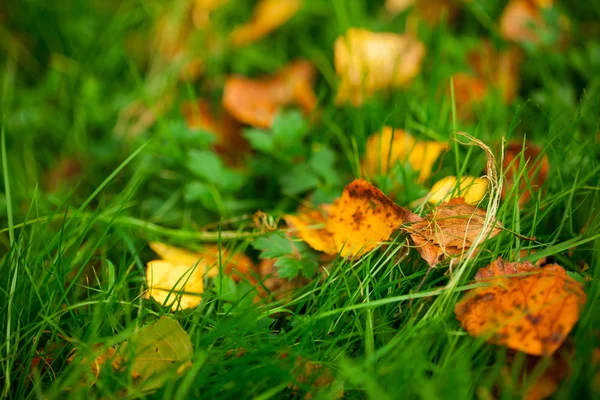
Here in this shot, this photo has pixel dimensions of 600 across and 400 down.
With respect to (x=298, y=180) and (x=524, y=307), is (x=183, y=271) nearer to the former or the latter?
(x=298, y=180)

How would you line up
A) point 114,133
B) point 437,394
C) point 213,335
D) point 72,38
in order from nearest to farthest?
point 437,394, point 213,335, point 114,133, point 72,38

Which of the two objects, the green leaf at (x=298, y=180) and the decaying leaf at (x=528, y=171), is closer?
the decaying leaf at (x=528, y=171)

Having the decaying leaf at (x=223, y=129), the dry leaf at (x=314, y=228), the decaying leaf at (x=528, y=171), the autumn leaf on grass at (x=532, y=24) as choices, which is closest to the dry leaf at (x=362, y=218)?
the dry leaf at (x=314, y=228)

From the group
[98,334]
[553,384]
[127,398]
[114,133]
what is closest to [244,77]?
[114,133]

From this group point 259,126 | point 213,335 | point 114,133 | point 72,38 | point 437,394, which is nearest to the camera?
point 437,394

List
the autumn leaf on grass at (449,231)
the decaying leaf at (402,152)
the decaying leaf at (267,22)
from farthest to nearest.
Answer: the decaying leaf at (267,22), the decaying leaf at (402,152), the autumn leaf on grass at (449,231)

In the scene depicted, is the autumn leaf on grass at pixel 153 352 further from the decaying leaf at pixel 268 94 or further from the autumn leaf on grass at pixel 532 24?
the autumn leaf on grass at pixel 532 24

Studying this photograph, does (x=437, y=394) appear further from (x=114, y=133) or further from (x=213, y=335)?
(x=114, y=133)
